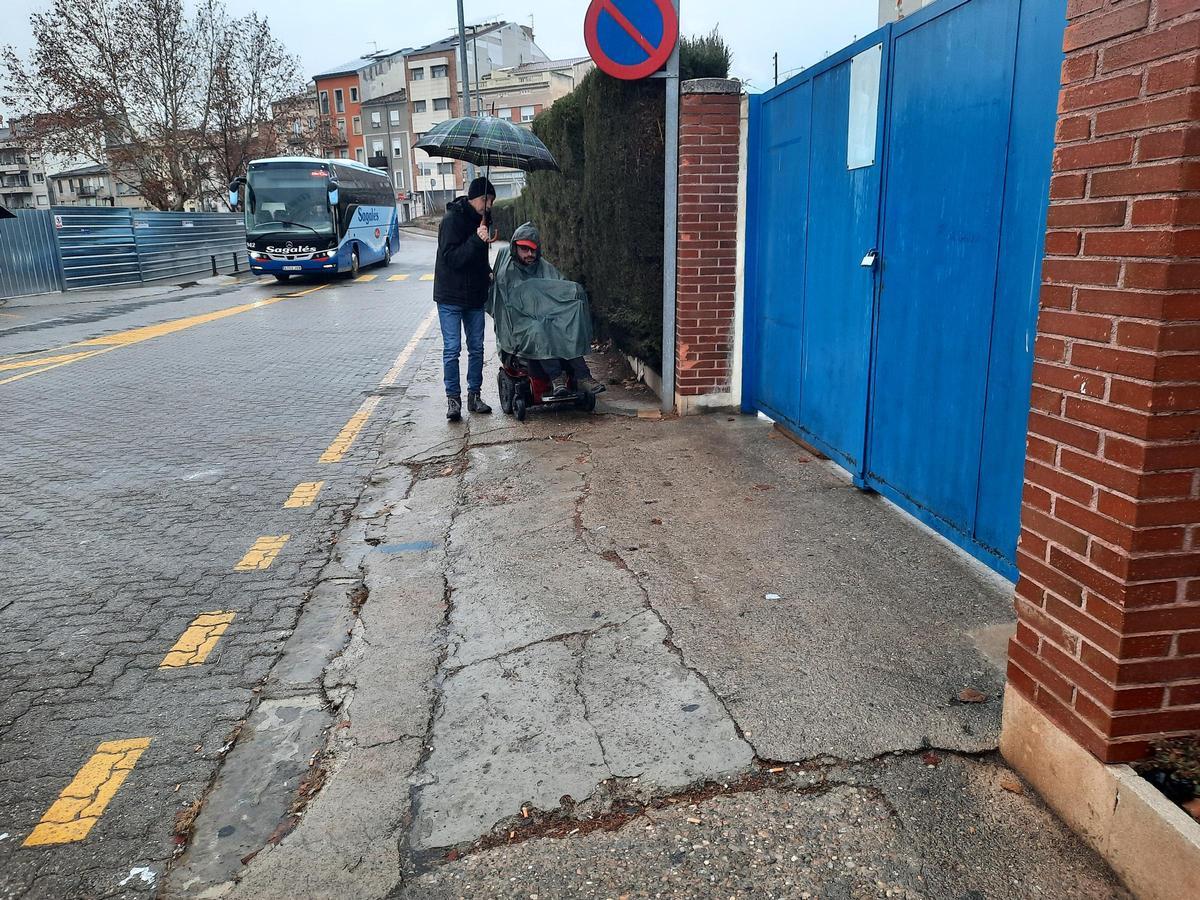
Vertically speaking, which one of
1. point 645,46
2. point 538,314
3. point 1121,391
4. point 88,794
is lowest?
point 88,794

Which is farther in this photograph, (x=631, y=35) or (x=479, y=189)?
(x=479, y=189)

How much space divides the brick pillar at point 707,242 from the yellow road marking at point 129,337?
8628 mm

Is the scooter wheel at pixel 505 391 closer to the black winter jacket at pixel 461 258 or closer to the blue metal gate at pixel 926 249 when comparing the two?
the black winter jacket at pixel 461 258

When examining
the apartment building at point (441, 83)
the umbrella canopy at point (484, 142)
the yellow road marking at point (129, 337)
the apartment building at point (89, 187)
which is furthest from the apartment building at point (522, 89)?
the umbrella canopy at point (484, 142)

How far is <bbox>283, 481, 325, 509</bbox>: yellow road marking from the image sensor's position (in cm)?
603

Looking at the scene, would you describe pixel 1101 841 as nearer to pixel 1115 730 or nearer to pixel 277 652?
pixel 1115 730

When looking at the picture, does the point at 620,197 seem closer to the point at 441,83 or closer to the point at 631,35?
the point at 631,35

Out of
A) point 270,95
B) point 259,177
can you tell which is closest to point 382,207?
point 259,177

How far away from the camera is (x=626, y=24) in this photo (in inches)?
271

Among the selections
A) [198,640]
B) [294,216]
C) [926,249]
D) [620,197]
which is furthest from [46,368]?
[294,216]

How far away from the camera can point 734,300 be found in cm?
732

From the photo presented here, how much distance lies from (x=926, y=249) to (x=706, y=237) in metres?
2.90

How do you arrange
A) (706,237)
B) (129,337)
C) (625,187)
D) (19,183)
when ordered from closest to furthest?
(706,237) < (625,187) < (129,337) < (19,183)

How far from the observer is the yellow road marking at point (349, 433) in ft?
24.0
